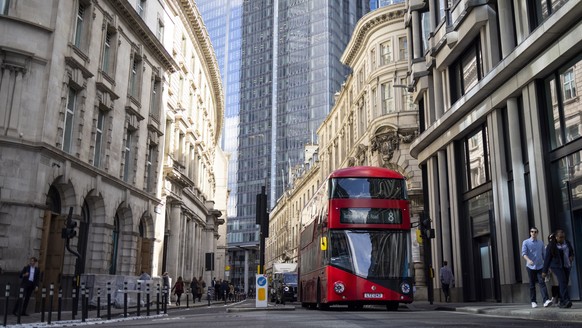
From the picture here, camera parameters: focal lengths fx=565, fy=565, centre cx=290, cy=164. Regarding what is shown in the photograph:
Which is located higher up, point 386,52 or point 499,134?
point 386,52

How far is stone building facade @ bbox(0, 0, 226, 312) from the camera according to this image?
18.5m

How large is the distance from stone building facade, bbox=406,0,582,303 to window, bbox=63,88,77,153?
15.3 meters

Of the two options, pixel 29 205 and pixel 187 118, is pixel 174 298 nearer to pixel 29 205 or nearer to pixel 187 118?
pixel 187 118

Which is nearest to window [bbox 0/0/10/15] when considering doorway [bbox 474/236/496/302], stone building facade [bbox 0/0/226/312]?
stone building facade [bbox 0/0/226/312]

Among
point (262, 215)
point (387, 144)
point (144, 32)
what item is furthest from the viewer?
point (387, 144)

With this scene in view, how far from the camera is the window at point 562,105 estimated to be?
15.7 metres

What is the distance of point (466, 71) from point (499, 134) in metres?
4.98

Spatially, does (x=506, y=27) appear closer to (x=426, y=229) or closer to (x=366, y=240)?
(x=426, y=229)

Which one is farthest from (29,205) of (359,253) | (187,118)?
(187,118)

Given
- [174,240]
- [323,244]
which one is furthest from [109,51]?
[323,244]

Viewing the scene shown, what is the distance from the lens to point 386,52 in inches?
1654

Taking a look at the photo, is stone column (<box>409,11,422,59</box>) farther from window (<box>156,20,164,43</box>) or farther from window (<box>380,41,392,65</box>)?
window (<box>156,20,164,43</box>)

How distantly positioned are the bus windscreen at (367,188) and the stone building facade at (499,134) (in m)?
4.30

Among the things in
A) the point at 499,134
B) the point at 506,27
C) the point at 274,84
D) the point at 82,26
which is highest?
the point at 274,84
